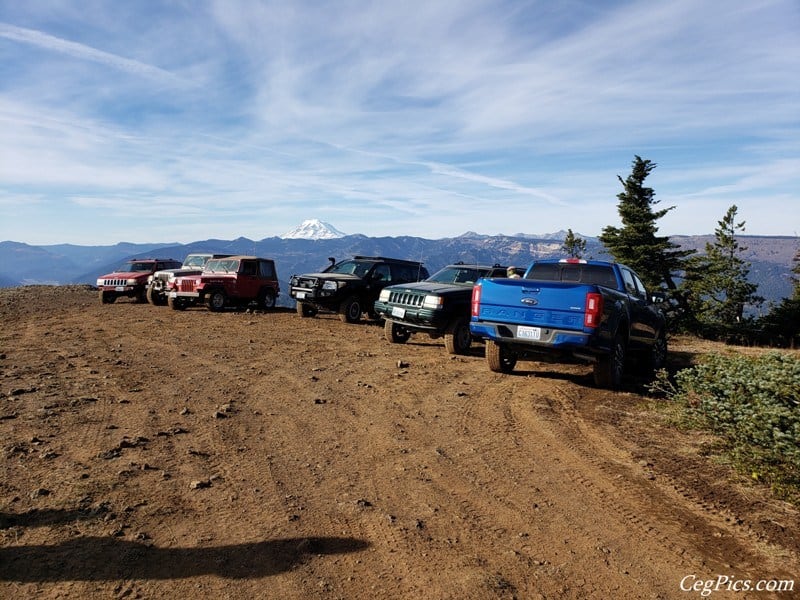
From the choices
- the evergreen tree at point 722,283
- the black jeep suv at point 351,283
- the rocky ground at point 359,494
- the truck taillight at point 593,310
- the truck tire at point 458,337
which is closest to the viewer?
the rocky ground at point 359,494

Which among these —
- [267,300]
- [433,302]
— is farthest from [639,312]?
[267,300]

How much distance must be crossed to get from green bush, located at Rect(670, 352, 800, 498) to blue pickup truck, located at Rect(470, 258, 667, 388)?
1.93 m

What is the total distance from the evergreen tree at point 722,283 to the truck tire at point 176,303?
1174 inches

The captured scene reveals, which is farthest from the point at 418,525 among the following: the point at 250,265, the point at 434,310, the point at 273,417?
the point at 250,265

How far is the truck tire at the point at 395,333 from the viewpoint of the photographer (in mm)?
11383

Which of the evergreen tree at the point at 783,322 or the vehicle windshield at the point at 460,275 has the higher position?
the vehicle windshield at the point at 460,275

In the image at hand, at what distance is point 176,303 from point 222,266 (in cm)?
201

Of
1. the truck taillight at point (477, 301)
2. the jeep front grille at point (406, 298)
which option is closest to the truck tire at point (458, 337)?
the jeep front grille at point (406, 298)

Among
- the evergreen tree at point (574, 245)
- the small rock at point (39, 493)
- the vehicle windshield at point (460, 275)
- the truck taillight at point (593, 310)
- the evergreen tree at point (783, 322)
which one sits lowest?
the evergreen tree at point (783, 322)

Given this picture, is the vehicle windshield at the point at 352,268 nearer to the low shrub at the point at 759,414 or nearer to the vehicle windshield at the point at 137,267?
the vehicle windshield at the point at 137,267

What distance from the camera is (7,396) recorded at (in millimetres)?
6199

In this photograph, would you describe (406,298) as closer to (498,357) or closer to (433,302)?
(433,302)

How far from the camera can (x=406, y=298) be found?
1067cm

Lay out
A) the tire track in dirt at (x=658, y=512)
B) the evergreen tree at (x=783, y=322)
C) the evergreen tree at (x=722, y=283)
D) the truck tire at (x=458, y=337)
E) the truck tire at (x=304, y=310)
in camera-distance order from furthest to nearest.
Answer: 1. the evergreen tree at (x=722, y=283)
2. the evergreen tree at (x=783, y=322)
3. the truck tire at (x=304, y=310)
4. the truck tire at (x=458, y=337)
5. the tire track in dirt at (x=658, y=512)
